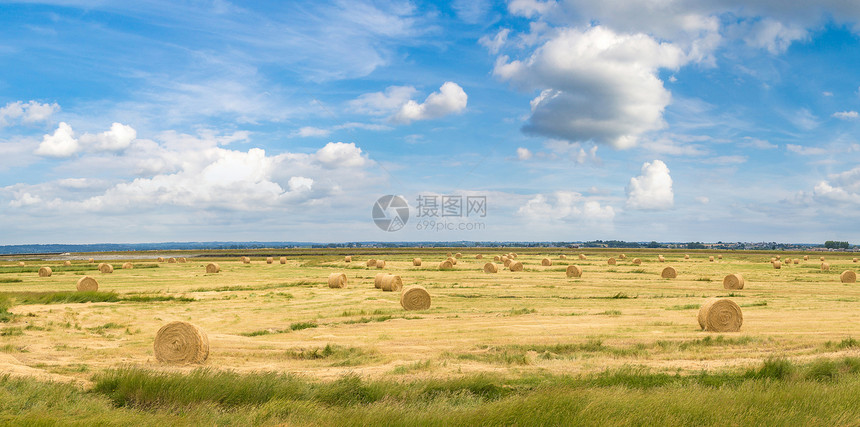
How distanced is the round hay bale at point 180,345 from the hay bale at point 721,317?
15.8m

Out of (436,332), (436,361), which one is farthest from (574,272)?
(436,361)

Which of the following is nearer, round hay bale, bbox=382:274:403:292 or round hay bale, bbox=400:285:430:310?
round hay bale, bbox=400:285:430:310

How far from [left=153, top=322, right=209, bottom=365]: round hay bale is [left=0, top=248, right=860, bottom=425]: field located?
0.47 m

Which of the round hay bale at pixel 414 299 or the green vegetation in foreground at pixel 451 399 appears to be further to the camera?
the round hay bale at pixel 414 299

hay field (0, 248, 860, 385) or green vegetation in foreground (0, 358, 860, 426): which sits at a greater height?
green vegetation in foreground (0, 358, 860, 426)

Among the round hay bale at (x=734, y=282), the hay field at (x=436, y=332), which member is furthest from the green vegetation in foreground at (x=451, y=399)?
the round hay bale at (x=734, y=282)

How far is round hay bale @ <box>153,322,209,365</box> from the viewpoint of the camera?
1516 centimetres

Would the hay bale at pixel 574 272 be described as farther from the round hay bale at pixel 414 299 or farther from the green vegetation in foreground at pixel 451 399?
the green vegetation in foreground at pixel 451 399

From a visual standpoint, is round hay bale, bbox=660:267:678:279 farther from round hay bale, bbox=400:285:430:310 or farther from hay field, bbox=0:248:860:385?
round hay bale, bbox=400:285:430:310

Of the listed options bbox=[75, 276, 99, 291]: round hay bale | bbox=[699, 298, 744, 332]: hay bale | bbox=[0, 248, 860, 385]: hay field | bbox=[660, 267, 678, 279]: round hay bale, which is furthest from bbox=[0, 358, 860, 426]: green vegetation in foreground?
bbox=[660, 267, 678, 279]: round hay bale

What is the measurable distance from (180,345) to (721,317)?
16790 millimetres

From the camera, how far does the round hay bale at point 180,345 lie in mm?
15164

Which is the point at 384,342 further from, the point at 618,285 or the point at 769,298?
the point at 618,285

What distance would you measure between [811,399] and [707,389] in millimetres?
1678
